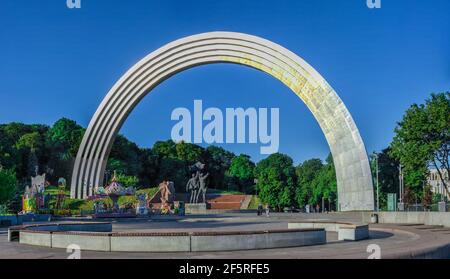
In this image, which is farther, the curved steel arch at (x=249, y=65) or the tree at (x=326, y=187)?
the tree at (x=326, y=187)

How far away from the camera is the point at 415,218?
80.2 feet

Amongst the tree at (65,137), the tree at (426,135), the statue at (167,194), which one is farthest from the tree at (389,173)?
the tree at (65,137)

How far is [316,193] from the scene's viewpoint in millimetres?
71750

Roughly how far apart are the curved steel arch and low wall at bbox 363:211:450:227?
13114 millimetres

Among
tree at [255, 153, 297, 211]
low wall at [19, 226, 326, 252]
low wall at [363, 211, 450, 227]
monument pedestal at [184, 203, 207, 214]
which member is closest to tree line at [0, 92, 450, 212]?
tree at [255, 153, 297, 211]

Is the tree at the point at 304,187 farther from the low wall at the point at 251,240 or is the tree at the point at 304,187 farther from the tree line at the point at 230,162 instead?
the low wall at the point at 251,240

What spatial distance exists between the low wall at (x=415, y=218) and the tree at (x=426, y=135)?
2895 millimetres

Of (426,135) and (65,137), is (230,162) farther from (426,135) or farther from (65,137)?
(426,135)

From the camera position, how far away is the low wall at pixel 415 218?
2238 cm

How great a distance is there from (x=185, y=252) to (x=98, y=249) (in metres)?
2.23

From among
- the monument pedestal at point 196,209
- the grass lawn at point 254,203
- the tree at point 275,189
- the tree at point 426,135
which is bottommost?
the grass lawn at point 254,203

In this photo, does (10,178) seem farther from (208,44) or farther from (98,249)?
(98,249)

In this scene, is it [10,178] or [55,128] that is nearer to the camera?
[10,178]
